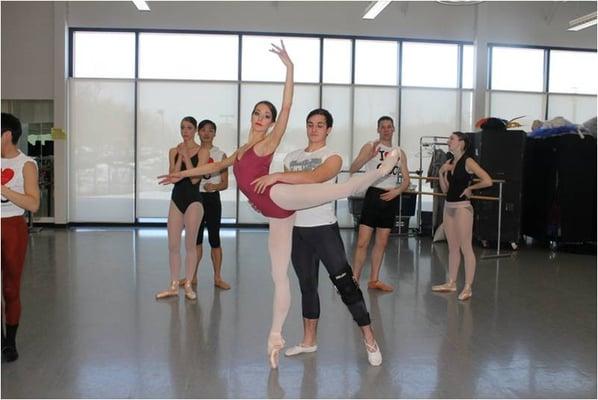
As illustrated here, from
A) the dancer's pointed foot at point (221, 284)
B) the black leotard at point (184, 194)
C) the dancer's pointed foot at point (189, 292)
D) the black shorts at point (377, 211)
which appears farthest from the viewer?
the dancer's pointed foot at point (221, 284)

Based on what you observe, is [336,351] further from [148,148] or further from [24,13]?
[24,13]

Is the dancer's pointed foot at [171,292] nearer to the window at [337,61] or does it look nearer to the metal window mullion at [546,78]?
the window at [337,61]

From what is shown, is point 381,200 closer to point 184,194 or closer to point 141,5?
point 184,194

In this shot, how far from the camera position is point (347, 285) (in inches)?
130

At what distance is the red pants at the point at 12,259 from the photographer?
3141 millimetres

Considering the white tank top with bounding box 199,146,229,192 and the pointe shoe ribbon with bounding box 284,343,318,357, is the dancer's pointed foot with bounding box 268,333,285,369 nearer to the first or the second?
the pointe shoe ribbon with bounding box 284,343,318,357

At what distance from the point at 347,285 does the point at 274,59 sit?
27.3 ft

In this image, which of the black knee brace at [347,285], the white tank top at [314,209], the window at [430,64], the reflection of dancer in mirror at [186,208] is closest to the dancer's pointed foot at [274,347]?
the black knee brace at [347,285]

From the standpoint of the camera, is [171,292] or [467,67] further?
[467,67]

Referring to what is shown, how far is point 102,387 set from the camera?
293 cm

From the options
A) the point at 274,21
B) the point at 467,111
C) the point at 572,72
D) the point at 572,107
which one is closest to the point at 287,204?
the point at 274,21

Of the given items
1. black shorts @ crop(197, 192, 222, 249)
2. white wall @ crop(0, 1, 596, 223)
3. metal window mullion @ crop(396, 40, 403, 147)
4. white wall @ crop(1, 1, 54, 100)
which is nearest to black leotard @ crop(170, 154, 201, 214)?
black shorts @ crop(197, 192, 222, 249)

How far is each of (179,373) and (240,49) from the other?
852 cm

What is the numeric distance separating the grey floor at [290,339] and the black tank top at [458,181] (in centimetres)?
87
